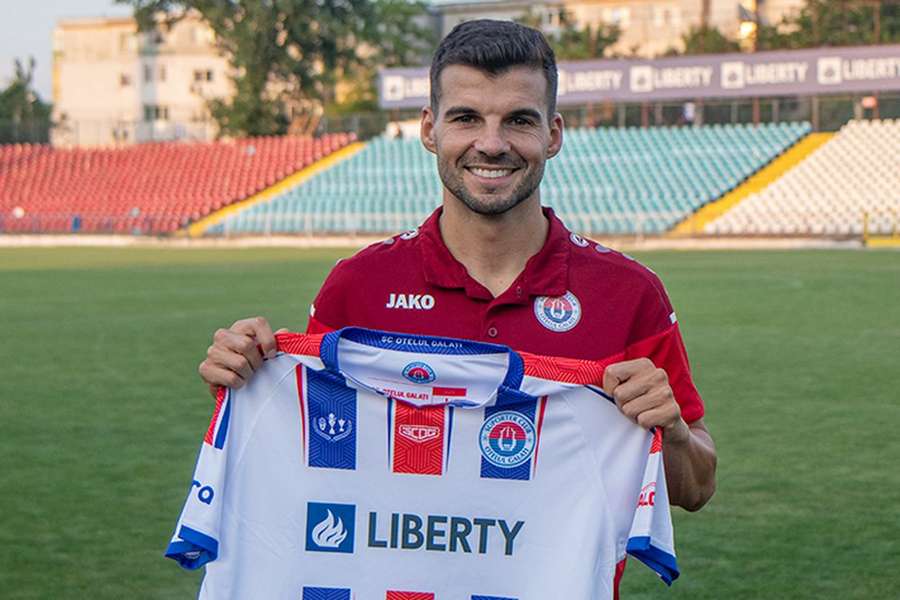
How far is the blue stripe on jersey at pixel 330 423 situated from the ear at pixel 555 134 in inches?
30.5

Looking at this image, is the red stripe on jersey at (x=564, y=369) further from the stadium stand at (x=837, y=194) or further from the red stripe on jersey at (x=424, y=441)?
the stadium stand at (x=837, y=194)

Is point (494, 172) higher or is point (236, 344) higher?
point (494, 172)

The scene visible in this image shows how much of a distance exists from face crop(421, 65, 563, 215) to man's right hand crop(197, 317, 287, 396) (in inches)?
22.5

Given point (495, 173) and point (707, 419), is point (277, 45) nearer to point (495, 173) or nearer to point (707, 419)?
point (707, 419)

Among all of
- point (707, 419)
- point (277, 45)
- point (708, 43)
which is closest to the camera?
point (707, 419)

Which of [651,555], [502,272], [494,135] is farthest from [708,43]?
[651,555]

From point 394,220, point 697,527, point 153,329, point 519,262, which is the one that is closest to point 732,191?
point 394,220

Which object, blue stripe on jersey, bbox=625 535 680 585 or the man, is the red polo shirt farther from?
blue stripe on jersey, bbox=625 535 680 585

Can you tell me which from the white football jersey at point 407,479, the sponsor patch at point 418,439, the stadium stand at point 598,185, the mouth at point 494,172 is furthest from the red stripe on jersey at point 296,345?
the stadium stand at point 598,185

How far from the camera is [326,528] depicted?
3441 millimetres

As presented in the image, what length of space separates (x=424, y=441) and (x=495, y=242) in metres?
0.51

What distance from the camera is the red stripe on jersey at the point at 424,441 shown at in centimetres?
340

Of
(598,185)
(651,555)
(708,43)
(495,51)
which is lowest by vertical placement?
(598,185)

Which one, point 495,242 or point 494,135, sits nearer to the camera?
point 494,135
